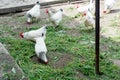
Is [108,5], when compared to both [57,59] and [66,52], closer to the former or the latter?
[66,52]

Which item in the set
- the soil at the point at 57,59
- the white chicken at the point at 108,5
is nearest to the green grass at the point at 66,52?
the soil at the point at 57,59

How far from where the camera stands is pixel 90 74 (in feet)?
13.7

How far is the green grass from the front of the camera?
410 centimetres

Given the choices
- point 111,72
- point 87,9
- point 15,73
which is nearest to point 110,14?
point 87,9

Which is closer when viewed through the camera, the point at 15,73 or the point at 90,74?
the point at 15,73

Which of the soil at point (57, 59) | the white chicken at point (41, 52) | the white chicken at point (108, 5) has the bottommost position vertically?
the soil at point (57, 59)

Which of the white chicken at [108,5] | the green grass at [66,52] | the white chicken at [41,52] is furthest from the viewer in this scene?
the white chicken at [108,5]

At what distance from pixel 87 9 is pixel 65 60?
2375 mm

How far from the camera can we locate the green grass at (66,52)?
4.10m

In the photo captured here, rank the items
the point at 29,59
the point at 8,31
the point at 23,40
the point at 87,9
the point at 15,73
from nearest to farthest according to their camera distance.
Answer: the point at 15,73 < the point at 29,59 < the point at 23,40 < the point at 8,31 < the point at 87,9

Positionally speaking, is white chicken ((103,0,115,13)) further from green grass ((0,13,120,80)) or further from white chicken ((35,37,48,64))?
white chicken ((35,37,48,64))

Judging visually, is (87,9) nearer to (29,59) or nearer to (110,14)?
(110,14)

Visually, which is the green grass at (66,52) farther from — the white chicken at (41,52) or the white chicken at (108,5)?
the white chicken at (108,5)

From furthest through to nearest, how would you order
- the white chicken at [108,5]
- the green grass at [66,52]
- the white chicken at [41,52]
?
the white chicken at [108,5], the white chicken at [41,52], the green grass at [66,52]
